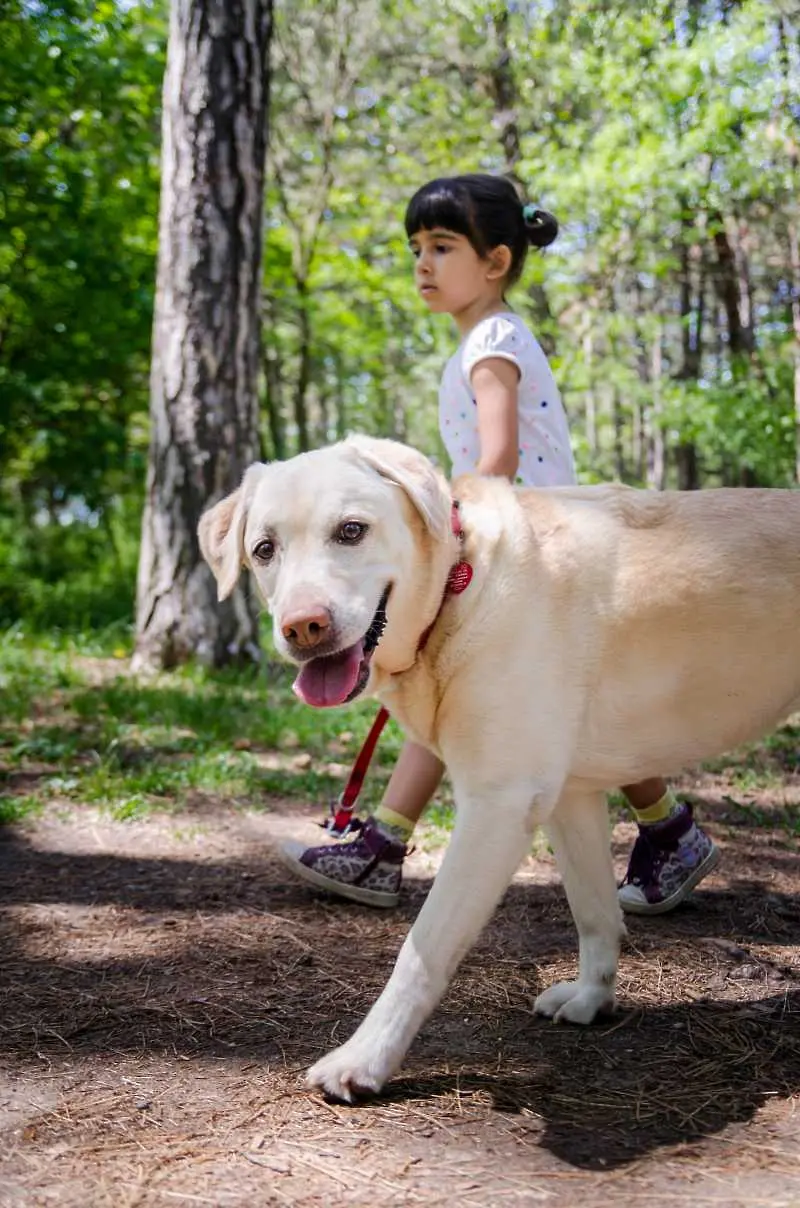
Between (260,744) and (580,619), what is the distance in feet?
11.0

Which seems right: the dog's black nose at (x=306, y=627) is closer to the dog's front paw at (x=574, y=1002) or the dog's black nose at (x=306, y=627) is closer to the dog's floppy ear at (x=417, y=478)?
the dog's floppy ear at (x=417, y=478)

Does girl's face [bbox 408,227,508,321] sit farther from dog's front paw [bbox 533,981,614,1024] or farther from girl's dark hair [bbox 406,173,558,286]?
dog's front paw [bbox 533,981,614,1024]

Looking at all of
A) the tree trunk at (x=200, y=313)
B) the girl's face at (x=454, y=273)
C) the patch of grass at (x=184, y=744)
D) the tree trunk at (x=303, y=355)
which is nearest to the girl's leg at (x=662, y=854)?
the patch of grass at (x=184, y=744)

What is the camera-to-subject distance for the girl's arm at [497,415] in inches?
125

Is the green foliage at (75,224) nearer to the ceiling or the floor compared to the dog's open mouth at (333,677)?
nearer to the ceiling

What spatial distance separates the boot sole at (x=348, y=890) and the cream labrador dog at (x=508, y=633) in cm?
93

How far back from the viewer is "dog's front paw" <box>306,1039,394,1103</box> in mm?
2152

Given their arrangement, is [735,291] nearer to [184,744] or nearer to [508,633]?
[184,744]

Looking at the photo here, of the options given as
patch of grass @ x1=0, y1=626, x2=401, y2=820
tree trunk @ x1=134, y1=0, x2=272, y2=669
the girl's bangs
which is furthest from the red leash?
tree trunk @ x1=134, y1=0, x2=272, y2=669

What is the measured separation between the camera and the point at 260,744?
18.1ft

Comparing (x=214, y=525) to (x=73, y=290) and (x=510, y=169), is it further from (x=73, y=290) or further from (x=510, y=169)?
(x=510, y=169)

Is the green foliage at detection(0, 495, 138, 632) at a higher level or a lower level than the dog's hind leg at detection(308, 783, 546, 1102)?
higher

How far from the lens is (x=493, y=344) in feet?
10.9

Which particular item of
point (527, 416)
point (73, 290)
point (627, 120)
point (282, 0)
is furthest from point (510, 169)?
point (527, 416)
